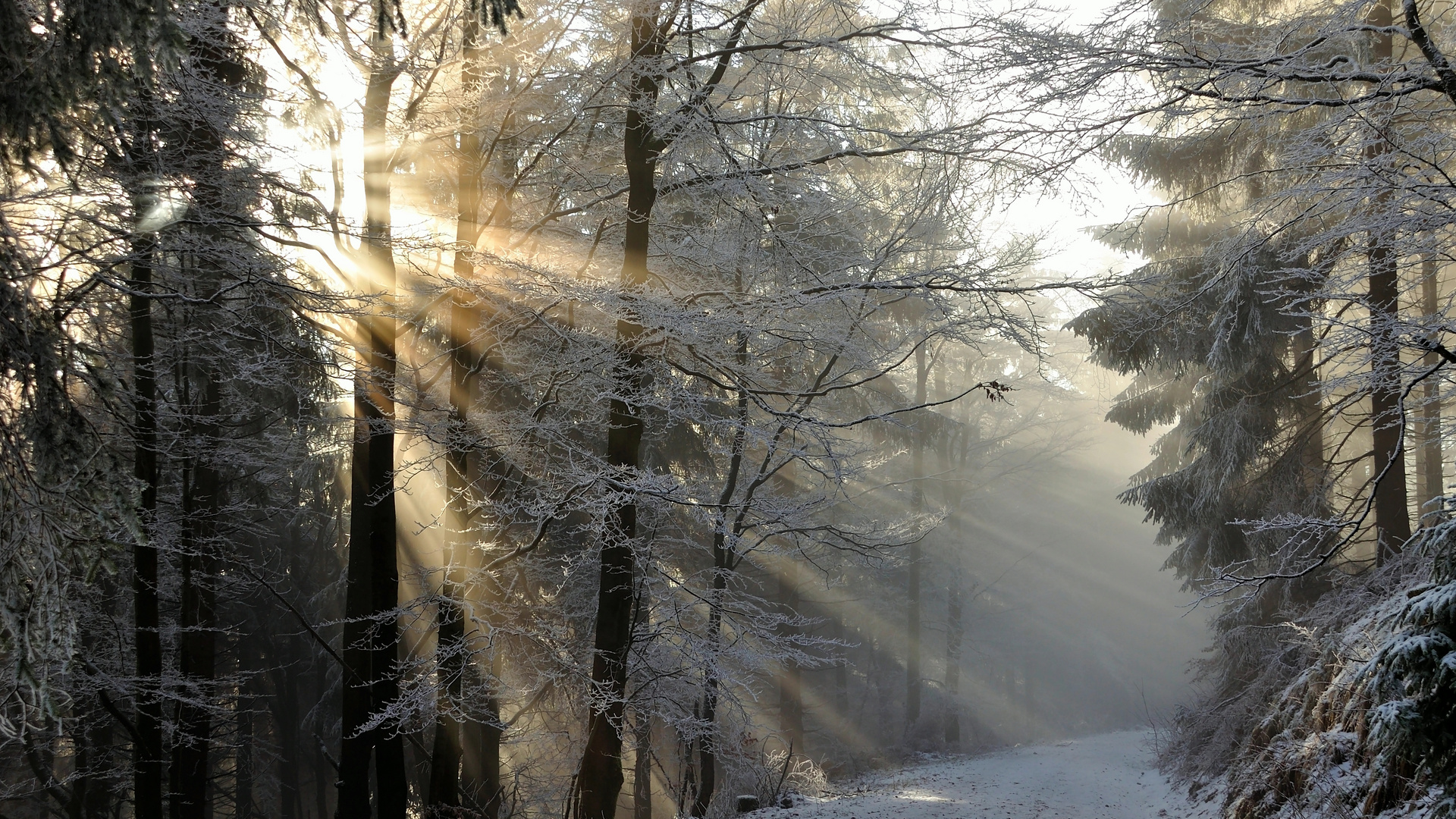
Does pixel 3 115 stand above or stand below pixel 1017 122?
below

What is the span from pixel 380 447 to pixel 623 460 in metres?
2.19

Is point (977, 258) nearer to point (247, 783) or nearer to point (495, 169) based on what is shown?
point (495, 169)

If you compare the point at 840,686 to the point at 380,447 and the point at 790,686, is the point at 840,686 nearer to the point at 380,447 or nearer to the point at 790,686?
the point at 790,686

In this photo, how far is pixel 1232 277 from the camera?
7133mm

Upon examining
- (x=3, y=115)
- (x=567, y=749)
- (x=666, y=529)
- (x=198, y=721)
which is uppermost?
(x=3, y=115)

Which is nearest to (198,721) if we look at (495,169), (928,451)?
(495,169)

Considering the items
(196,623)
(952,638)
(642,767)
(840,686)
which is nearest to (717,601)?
(642,767)

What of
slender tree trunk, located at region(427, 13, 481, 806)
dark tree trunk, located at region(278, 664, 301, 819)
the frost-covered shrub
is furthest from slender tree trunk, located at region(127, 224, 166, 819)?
dark tree trunk, located at region(278, 664, 301, 819)

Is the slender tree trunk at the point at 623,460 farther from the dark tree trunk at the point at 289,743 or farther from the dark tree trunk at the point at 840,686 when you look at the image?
the dark tree trunk at the point at 840,686

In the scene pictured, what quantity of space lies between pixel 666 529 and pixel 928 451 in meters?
18.3

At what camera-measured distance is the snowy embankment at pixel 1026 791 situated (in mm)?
9492

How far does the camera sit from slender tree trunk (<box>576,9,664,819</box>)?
6.95 metres

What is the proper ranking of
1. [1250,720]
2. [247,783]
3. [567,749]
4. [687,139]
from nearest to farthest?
[687,139], [1250,720], [567,749], [247,783]

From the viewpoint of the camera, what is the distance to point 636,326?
7172 mm
